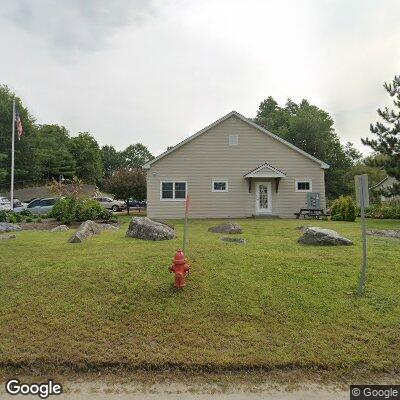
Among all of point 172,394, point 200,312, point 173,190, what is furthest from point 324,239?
point 173,190

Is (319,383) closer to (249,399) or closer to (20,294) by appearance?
(249,399)

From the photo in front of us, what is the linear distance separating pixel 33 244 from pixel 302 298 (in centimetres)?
722

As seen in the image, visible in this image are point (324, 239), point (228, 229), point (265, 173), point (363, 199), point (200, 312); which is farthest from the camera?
point (265, 173)

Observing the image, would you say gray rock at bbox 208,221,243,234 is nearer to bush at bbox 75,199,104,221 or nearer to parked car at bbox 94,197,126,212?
bush at bbox 75,199,104,221

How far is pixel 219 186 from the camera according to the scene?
2070 centimetres

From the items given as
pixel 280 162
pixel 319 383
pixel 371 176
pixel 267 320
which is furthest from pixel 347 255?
pixel 371 176

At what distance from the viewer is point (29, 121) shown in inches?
1959

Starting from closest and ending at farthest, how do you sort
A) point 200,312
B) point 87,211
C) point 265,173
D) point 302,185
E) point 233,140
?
point 200,312, point 87,211, point 265,173, point 233,140, point 302,185

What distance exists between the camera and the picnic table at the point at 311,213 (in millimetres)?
19891

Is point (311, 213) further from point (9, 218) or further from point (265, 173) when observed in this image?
point (9, 218)

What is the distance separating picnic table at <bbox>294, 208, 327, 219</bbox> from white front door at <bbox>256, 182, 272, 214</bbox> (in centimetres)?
179

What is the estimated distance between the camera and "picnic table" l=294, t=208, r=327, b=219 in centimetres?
1989

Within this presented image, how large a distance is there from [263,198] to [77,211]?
1107 cm

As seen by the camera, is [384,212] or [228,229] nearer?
[228,229]
